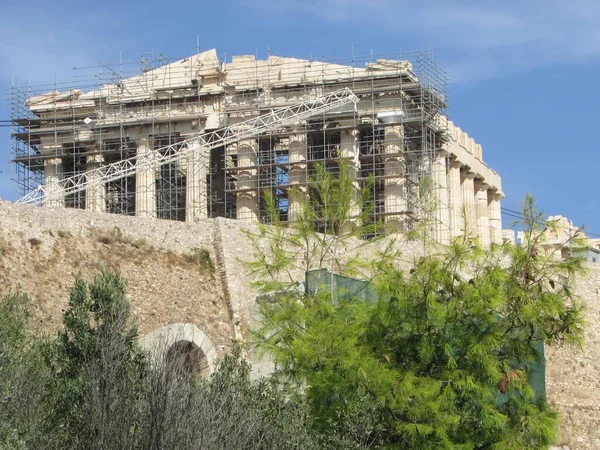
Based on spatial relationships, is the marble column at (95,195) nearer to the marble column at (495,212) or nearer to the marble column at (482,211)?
the marble column at (482,211)

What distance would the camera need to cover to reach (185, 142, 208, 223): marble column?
53062 millimetres

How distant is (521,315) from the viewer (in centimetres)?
2727

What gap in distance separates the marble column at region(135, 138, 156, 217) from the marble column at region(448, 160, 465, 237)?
11102 millimetres

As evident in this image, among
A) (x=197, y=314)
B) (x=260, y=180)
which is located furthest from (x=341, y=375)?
(x=260, y=180)

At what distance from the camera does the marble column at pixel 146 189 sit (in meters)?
53.2

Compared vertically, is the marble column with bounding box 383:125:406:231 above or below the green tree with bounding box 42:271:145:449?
above

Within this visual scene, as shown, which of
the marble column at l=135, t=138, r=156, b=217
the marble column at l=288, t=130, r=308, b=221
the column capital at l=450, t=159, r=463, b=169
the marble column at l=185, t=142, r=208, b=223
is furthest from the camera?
the column capital at l=450, t=159, r=463, b=169

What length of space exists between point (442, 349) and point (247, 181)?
90.0ft

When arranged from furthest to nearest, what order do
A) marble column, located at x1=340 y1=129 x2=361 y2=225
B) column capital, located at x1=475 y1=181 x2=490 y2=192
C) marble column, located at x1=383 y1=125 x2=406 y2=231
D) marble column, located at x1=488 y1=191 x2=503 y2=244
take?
marble column, located at x1=488 y1=191 x2=503 y2=244, column capital, located at x1=475 y1=181 x2=490 y2=192, marble column, located at x1=340 y1=129 x2=361 y2=225, marble column, located at x1=383 y1=125 x2=406 y2=231

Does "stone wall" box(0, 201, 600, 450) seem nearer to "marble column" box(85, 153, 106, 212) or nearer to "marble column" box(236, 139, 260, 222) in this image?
"marble column" box(236, 139, 260, 222)

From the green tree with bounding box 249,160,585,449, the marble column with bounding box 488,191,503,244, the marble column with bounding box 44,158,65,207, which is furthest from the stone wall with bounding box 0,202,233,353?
the marble column with bounding box 488,191,503,244

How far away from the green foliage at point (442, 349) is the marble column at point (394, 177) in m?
23.2

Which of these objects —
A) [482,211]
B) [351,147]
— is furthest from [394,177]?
[482,211]

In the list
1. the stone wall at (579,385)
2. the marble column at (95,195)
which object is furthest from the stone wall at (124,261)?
the marble column at (95,195)
